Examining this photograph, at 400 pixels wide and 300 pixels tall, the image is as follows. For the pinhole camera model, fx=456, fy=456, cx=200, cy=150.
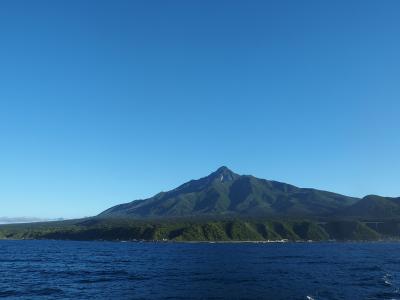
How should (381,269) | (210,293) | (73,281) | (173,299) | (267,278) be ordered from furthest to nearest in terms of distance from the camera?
(381,269) → (267,278) → (73,281) → (210,293) → (173,299)

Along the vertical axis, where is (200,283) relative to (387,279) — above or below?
below

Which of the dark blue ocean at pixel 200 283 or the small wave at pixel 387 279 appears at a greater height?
the small wave at pixel 387 279

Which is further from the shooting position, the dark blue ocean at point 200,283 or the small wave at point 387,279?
the small wave at point 387,279

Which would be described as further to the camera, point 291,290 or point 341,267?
point 341,267

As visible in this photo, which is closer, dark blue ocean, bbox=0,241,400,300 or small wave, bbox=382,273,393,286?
dark blue ocean, bbox=0,241,400,300

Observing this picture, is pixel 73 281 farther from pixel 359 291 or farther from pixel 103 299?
pixel 359 291

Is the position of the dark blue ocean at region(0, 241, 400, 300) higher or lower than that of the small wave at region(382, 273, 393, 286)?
lower

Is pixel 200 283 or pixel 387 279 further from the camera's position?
pixel 387 279

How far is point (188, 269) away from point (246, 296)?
47.5 metres

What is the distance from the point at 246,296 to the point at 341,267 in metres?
59.7

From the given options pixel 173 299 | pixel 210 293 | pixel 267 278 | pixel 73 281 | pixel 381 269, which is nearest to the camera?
pixel 173 299

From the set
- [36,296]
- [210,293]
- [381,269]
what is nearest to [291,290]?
[210,293]

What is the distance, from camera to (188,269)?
389ft

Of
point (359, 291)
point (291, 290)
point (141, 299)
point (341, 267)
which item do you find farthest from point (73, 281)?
point (341, 267)
